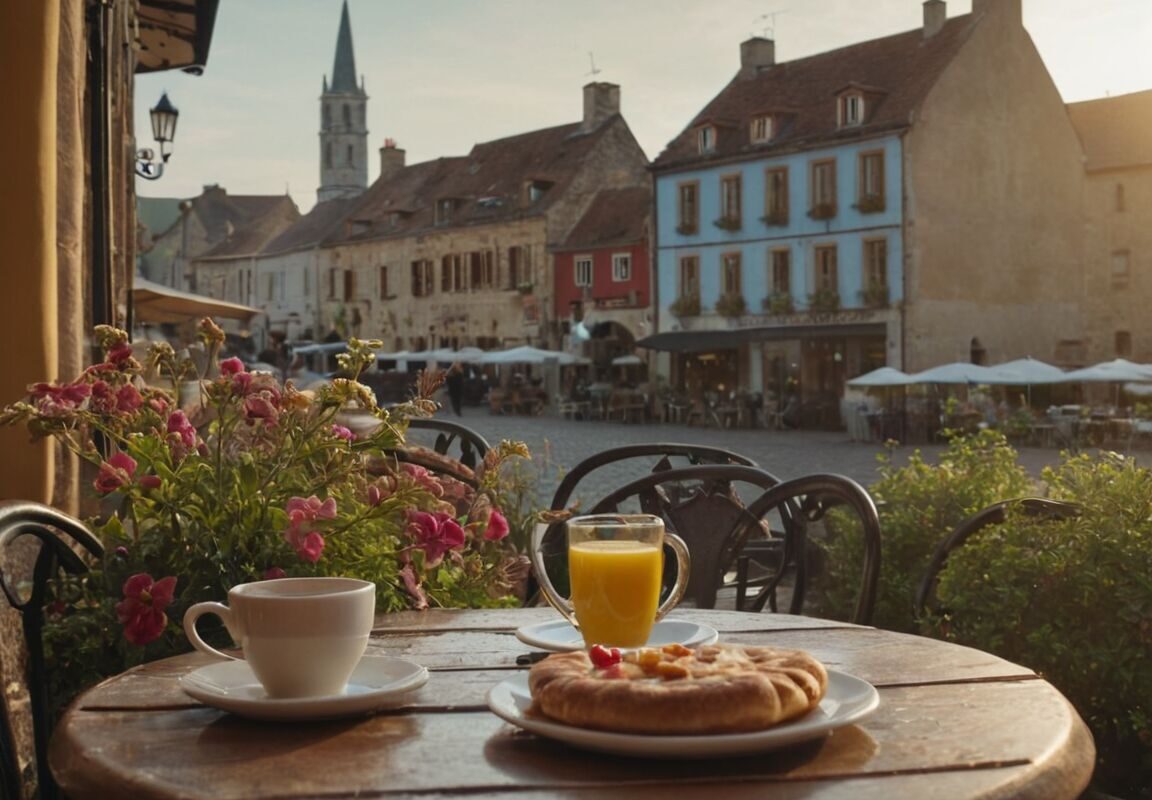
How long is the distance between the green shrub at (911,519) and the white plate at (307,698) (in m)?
3.31

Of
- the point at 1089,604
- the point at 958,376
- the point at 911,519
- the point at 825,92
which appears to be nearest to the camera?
the point at 1089,604

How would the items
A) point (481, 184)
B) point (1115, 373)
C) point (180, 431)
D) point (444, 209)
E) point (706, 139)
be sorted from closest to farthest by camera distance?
1. point (180, 431)
2. point (1115, 373)
3. point (706, 139)
4. point (481, 184)
5. point (444, 209)

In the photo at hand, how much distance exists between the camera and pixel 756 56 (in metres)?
38.6

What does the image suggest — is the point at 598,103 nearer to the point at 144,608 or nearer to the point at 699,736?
the point at 144,608

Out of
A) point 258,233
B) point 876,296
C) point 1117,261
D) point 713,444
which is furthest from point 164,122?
point 258,233

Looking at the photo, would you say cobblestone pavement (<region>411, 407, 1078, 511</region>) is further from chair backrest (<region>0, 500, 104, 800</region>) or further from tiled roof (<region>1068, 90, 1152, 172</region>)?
tiled roof (<region>1068, 90, 1152, 172</region>)

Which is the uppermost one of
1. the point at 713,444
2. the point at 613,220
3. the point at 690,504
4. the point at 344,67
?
the point at 344,67

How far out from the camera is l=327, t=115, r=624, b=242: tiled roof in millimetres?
43656

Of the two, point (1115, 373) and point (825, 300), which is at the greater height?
point (825, 300)

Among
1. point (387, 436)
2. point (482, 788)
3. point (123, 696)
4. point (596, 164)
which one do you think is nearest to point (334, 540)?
point (387, 436)

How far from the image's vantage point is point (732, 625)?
2406 millimetres

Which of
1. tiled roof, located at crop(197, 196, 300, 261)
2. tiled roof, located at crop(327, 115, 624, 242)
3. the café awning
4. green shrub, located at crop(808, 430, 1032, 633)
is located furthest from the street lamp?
tiled roof, located at crop(197, 196, 300, 261)

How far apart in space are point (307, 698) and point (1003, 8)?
117 feet

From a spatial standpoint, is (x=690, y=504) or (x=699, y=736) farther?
(x=690, y=504)
